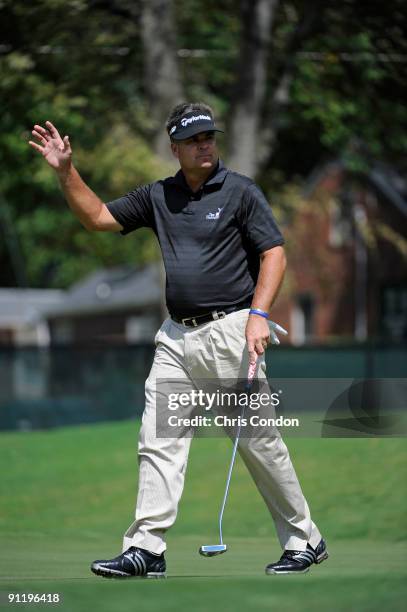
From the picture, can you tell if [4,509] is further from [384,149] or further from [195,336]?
[384,149]

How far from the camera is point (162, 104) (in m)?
16.1

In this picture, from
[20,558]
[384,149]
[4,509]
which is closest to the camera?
[20,558]

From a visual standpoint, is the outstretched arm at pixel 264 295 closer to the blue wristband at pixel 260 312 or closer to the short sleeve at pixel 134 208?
the blue wristband at pixel 260 312

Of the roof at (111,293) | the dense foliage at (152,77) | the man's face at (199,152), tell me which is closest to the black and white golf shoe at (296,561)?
the man's face at (199,152)

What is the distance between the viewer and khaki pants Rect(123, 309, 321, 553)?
17.8 feet

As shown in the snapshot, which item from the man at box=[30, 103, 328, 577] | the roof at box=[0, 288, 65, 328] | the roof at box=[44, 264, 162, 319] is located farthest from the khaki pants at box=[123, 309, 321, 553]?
the roof at box=[0, 288, 65, 328]

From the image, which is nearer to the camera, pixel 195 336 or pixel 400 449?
pixel 195 336

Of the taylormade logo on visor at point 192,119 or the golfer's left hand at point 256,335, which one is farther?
the taylormade logo on visor at point 192,119

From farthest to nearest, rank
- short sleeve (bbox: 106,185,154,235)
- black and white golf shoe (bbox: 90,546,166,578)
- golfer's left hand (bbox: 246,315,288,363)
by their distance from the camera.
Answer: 1. short sleeve (bbox: 106,185,154,235)
2. golfer's left hand (bbox: 246,315,288,363)
3. black and white golf shoe (bbox: 90,546,166,578)

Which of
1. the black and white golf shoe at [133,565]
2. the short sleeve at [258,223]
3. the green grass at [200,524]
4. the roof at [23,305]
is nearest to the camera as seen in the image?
the green grass at [200,524]

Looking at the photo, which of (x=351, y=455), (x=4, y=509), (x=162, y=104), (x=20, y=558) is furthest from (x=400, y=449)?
(x=20, y=558)

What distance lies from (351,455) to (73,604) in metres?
8.89

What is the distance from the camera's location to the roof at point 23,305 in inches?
1843

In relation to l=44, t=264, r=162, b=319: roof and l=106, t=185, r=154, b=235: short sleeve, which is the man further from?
Result: l=44, t=264, r=162, b=319: roof
